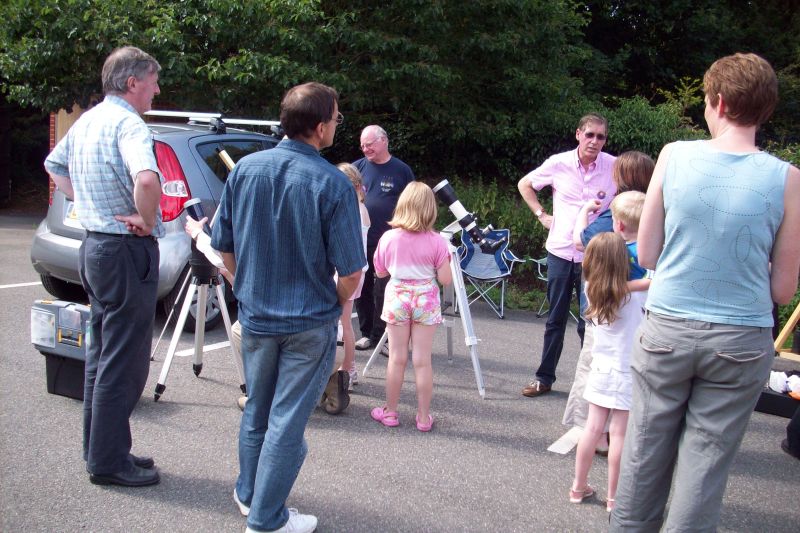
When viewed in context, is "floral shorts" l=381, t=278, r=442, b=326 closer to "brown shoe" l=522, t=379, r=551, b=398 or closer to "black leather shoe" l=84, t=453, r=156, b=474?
"brown shoe" l=522, t=379, r=551, b=398

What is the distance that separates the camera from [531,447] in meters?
4.32

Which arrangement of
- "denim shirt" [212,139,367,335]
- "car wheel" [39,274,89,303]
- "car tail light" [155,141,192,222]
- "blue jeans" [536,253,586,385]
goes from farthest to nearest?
"car wheel" [39,274,89,303], "car tail light" [155,141,192,222], "blue jeans" [536,253,586,385], "denim shirt" [212,139,367,335]

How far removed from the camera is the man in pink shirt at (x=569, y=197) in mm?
4906

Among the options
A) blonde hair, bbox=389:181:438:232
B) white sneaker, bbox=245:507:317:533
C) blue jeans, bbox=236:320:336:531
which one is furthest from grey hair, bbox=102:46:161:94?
white sneaker, bbox=245:507:317:533

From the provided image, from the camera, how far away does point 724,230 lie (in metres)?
→ 2.44

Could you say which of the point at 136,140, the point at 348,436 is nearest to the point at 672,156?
the point at 136,140

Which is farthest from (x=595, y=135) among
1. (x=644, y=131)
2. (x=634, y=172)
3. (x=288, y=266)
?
(x=644, y=131)

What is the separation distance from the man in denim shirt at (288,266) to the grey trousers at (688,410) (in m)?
1.20

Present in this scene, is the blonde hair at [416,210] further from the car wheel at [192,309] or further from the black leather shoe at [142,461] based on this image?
the car wheel at [192,309]

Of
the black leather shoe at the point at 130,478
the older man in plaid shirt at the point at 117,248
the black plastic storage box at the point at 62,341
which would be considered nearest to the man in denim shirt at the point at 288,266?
the older man in plaid shirt at the point at 117,248

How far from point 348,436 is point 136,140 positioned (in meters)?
2.08

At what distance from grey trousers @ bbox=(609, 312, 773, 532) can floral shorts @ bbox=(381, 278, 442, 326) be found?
186 centimetres

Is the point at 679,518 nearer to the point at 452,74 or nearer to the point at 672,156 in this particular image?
the point at 672,156

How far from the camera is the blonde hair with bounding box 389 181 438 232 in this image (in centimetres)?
438
